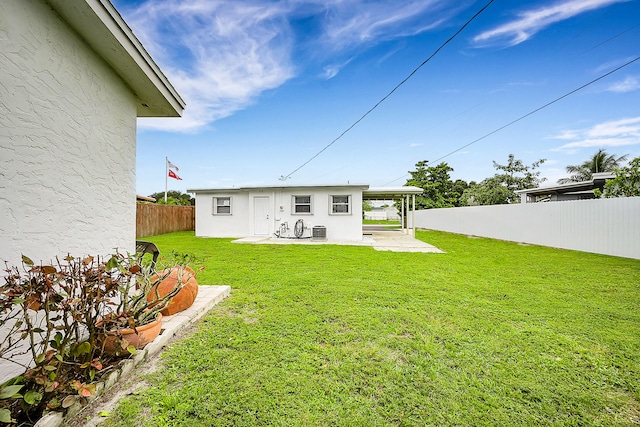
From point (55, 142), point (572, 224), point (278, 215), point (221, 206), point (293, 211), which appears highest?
point (221, 206)

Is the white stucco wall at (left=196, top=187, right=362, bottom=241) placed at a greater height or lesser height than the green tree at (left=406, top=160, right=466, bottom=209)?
lesser

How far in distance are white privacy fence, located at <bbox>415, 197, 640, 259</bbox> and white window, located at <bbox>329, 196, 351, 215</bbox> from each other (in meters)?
7.59

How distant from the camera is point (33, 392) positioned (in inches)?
56.0

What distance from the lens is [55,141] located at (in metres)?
2.13

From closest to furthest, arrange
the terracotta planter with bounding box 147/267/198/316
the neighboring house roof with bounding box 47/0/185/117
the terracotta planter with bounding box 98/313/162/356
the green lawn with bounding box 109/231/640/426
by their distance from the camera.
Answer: the green lawn with bounding box 109/231/640/426 → the terracotta planter with bounding box 98/313/162/356 → the neighboring house roof with bounding box 47/0/185/117 → the terracotta planter with bounding box 147/267/198/316

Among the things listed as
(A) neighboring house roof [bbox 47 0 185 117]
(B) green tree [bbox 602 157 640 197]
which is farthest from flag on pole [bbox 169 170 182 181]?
(B) green tree [bbox 602 157 640 197]

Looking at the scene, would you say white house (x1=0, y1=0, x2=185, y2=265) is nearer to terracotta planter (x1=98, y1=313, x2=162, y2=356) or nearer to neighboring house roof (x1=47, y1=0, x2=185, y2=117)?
neighboring house roof (x1=47, y1=0, x2=185, y2=117)

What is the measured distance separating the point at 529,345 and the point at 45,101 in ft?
15.7

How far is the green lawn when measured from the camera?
169 cm

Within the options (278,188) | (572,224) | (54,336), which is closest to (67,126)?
(54,336)

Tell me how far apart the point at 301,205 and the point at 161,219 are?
8505mm

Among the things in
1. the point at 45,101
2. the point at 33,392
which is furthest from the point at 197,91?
the point at 33,392

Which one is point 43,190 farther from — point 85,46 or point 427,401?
point 427,401

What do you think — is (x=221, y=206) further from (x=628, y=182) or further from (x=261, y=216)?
(x=628, y=182)
